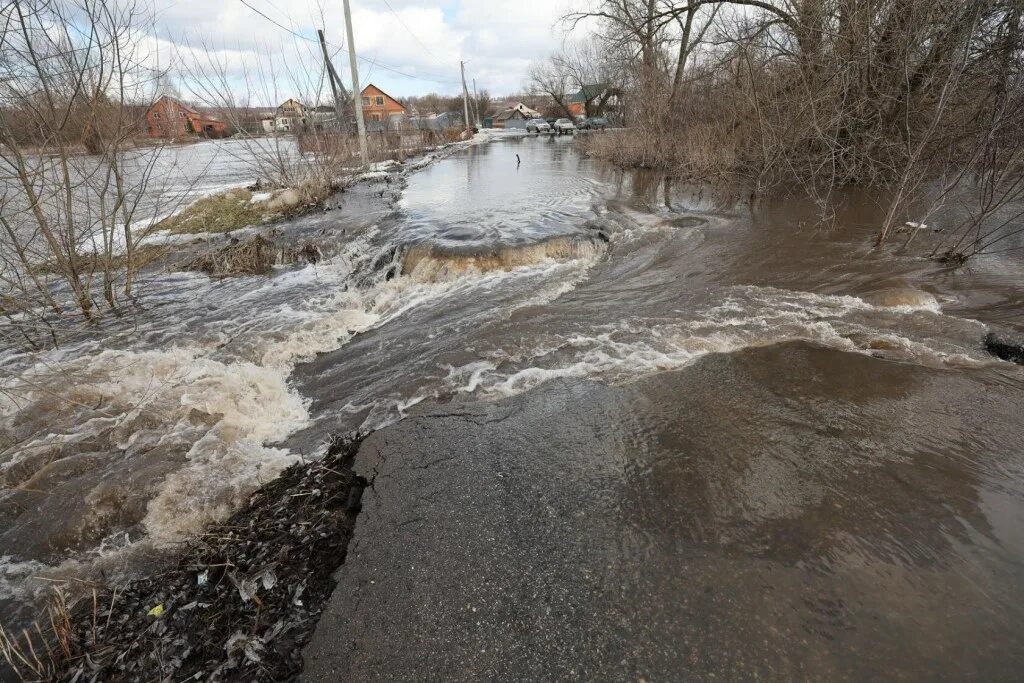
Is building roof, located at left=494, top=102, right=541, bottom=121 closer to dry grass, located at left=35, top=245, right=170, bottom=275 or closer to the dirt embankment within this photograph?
dry grass, located at left=35, top=245, right=170, bottom=275

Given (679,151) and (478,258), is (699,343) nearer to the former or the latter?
(478,258)

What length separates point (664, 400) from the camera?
4.14 m

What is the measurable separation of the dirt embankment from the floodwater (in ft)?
1.17

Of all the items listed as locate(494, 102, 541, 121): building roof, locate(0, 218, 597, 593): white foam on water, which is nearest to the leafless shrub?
locate(0, 218, 597, 593): white foam on water

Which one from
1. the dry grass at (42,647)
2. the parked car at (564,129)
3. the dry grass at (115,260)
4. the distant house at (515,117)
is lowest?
the dry grass at (42,647)

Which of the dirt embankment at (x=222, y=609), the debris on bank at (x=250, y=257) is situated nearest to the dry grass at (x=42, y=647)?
the dirt embankment at (x=222, y=609)

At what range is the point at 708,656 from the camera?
7.06 ft

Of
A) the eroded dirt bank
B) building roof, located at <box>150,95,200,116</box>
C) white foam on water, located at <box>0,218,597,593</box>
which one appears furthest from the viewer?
building roof, located at <box>150,95,200,116</box>

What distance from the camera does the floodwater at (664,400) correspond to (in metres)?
2.60

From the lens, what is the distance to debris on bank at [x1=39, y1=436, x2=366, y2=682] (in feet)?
7.39

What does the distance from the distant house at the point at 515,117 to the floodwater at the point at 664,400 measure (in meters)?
71.5

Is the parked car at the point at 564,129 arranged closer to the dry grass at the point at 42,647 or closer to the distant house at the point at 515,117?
the distant house at the point at 515,117

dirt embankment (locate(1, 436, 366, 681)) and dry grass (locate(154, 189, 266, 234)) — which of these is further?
dry grass (locate(154, 189, 266, 234))

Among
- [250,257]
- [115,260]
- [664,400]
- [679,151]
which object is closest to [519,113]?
[679,151]
